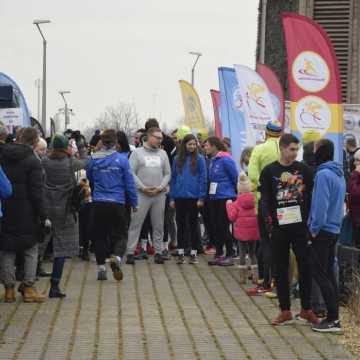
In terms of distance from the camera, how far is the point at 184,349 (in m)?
11.1

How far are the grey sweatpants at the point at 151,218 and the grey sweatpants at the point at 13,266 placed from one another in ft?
13.5

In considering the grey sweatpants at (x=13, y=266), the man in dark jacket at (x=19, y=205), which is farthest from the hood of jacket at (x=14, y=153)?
the grey sweatpants at (x=13, y=266)

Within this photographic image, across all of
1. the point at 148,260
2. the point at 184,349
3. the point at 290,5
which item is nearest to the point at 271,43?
the point at 290,5

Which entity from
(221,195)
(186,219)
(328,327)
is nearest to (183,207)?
(186,219)

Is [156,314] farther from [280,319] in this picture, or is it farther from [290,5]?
[290,5]

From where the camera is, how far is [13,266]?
46.0 feet

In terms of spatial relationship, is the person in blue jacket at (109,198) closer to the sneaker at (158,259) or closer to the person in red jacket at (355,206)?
the sneaker at (158,259)

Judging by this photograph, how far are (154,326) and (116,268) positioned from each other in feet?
11.2

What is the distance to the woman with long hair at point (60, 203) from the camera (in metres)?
14.5

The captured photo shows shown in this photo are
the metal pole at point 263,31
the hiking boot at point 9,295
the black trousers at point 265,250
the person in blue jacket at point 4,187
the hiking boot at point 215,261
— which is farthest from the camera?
the metal pole at point 263,31

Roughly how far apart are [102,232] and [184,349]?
208 inches

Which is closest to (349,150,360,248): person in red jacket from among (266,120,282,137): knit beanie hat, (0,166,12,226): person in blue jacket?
(266,120,282,137): knit beanie hat

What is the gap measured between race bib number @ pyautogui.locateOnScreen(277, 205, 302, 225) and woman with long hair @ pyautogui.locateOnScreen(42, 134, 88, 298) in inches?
117

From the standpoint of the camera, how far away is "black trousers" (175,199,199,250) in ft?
61.0
